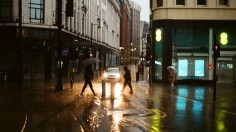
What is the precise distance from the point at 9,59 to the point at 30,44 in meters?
3.34

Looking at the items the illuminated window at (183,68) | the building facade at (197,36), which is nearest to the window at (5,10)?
the building facade at (197,36)

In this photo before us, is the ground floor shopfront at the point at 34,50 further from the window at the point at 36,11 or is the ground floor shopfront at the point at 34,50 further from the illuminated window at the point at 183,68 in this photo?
the illuminated window at the point at 183,68

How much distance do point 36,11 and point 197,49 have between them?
2069 cm

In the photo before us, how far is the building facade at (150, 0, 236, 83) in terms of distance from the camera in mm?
44000

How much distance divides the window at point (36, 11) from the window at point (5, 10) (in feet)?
8.30

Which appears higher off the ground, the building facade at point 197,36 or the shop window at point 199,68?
the building facade at point 197,36

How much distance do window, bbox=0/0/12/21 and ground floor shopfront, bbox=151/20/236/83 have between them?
18141 mm

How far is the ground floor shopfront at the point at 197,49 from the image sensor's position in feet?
144

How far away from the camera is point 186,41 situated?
146 ft

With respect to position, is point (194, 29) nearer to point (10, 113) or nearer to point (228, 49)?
point (228, 49)

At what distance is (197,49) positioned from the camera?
44.2 meters

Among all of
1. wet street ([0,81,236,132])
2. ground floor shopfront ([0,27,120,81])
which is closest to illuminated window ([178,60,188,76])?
ground floor shopfront ([0,27,120,81])

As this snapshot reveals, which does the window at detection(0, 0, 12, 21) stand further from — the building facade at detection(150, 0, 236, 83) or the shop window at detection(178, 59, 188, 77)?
the shop window at detection(178, 59, 188, 77)

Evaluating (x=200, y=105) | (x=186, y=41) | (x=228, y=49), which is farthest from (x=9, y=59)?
(x=200, y=105)
